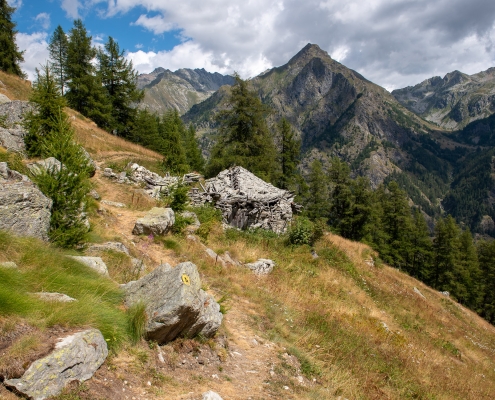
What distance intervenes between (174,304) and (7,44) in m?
46.3

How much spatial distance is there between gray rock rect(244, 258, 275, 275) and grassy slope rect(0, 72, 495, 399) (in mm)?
384

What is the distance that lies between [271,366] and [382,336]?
16.6 ft

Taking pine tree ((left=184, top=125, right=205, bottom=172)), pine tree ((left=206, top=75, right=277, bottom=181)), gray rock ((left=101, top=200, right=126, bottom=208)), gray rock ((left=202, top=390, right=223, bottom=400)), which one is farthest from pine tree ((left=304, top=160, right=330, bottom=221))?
gray rock ((left=202, top=390, right=223, bottom=400))

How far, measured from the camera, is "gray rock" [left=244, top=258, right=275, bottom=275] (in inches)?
481

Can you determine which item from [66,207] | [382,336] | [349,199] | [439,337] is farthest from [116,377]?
[349,199]

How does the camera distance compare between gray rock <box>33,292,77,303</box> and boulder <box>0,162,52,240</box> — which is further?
boulder <box>0,162,52,240</box>

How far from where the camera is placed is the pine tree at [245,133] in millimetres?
28922

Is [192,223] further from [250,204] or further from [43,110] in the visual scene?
[43,110]

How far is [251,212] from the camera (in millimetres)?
18766

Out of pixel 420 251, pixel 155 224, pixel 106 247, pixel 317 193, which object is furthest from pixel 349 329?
pixel 420 251

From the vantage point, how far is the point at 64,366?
129 inches

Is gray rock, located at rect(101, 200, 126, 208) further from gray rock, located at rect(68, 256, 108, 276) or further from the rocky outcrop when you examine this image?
gray rock, located at rect(68, 256, 108, 276)

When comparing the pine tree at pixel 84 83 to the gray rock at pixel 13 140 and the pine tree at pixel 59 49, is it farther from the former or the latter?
the gray rock at pixel 13 140

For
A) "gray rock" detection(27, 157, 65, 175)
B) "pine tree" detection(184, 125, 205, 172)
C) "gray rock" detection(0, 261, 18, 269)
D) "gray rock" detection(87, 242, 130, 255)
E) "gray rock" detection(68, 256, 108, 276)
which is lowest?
"gray rock" detection(87, 242, 130, 255)
